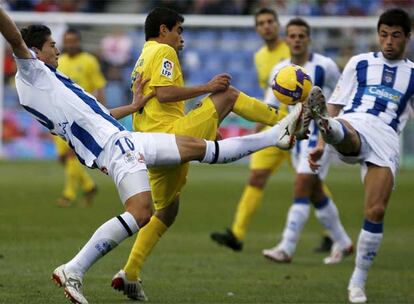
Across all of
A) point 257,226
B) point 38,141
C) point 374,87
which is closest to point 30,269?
point 374,87

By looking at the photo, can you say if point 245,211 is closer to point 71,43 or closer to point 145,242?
point 145,242

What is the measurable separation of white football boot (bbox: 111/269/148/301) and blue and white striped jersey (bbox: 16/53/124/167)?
127 centimetres

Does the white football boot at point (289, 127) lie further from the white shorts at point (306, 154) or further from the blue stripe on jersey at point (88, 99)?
the white shorts at point (306, 154)

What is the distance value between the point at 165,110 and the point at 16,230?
562 cm

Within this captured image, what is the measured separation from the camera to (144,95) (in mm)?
9242

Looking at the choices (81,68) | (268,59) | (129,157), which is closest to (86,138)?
(129,157)

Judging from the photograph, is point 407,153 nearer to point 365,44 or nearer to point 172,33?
point 365,44

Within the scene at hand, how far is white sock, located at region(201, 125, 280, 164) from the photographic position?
902cm

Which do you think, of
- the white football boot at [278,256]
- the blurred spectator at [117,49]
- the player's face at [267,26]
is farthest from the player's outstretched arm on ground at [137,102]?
the blurred spectator at [117,49]

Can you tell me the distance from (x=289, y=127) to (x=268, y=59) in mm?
5426

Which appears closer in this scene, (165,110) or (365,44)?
(165,110)

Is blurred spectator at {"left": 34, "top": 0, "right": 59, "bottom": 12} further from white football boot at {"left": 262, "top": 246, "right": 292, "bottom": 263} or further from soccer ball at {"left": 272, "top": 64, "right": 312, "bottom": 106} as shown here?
soccer ball at {"left": 272, "top": 64, "right": 312, "bottom": 106}

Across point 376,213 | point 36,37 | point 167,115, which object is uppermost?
point 36,37

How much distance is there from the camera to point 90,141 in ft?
27.7
